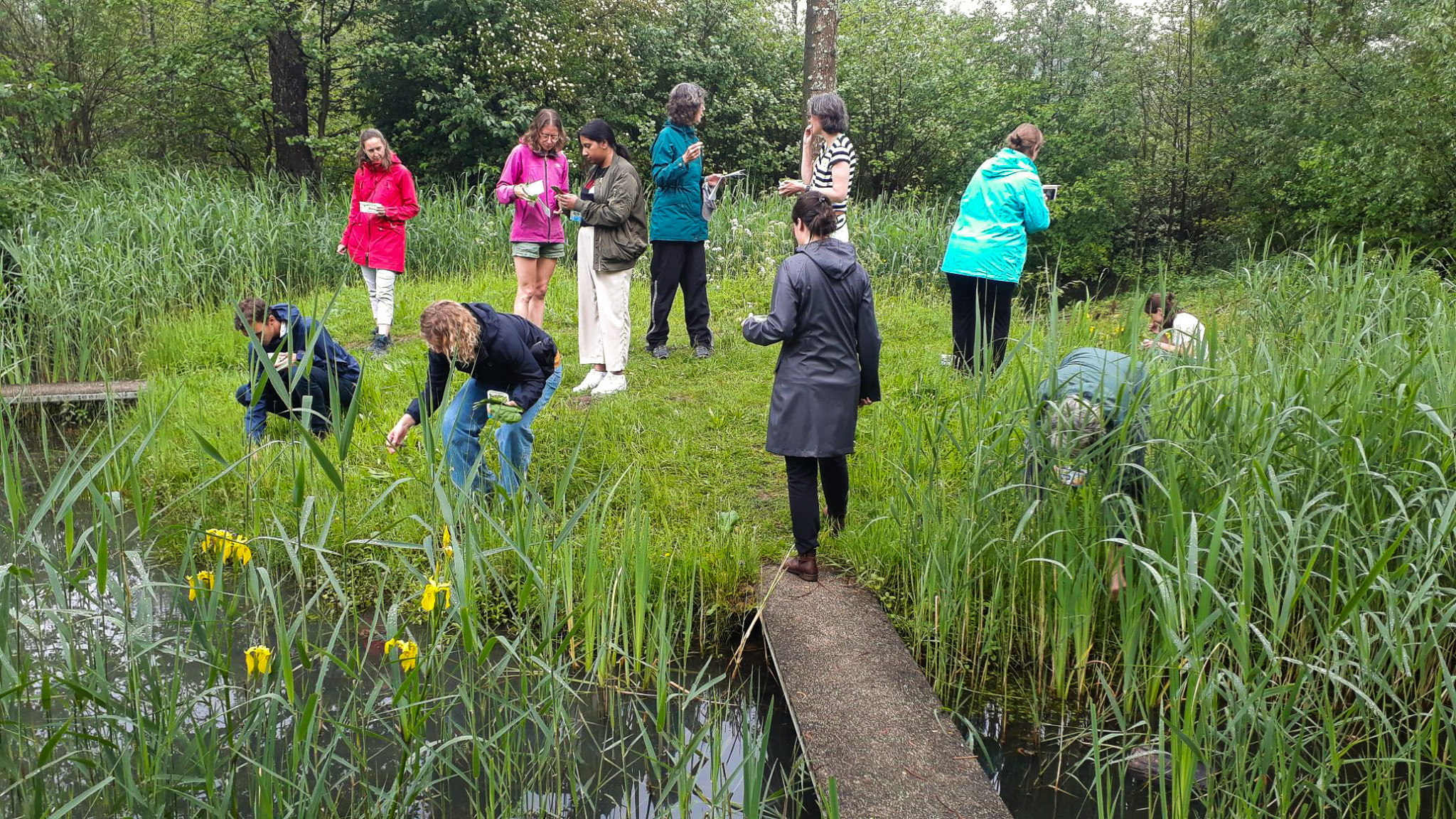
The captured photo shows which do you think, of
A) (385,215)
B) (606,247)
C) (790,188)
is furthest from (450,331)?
(385,215)

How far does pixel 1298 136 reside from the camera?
20.7 metres

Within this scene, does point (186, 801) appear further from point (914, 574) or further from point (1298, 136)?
point (1298, 136)

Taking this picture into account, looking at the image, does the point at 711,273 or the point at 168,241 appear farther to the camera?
the point at 711,273

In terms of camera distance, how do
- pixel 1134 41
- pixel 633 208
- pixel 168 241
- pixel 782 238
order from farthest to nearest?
pixel 1134 41 < pixel 782 238 < pixel 168 241 < pixel 633 208

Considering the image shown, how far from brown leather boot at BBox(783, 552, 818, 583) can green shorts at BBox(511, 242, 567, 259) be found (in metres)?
3.34

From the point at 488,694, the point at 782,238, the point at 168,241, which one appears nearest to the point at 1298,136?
the point at 782,238

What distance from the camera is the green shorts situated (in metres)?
7.00

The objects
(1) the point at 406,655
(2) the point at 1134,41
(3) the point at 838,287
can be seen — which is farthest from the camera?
(2) the point at 1134,41

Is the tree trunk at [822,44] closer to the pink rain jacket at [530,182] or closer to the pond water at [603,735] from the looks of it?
the pink rain jacket at [530,182]

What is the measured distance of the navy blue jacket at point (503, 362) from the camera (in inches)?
182

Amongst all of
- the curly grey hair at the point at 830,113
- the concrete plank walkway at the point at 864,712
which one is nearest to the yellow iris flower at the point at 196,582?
the concrete plank walkway at the point at 864,712

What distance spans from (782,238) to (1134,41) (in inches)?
876

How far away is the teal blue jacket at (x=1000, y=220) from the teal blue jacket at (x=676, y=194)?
1.58 metres

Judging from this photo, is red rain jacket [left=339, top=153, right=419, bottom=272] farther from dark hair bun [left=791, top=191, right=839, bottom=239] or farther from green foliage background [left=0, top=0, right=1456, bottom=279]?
green foliage background [left=0, top=0, right=1456, bottom=279]
